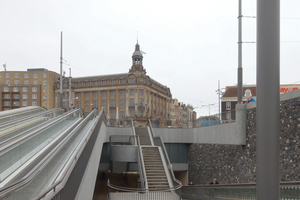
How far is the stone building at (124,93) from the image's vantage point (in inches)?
3191

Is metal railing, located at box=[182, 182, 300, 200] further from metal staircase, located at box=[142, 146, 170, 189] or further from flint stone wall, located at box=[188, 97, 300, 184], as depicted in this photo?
flint stone wall, located at box=[188, 97, 300, 184]

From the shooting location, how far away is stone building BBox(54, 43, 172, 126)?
81062mm

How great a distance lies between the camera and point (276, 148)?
365 centimetres

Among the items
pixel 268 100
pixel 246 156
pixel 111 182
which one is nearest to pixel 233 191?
pixel 246 156

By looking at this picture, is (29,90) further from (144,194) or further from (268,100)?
(268,100)

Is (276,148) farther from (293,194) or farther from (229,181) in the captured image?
(229,181)

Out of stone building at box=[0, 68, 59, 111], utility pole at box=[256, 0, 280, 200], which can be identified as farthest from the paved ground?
stone building at box=[0, 68, 59, 111]

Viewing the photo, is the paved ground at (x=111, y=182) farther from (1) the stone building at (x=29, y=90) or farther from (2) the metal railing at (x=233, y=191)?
(1) the stone building at (x=29, y=90)

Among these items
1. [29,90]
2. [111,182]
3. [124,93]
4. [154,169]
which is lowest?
[111,182]

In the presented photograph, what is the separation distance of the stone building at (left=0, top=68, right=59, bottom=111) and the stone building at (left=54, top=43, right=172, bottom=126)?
9.79ft

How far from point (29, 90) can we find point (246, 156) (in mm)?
88533

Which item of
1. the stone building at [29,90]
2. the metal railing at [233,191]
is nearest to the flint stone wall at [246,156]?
the metal railing at [233,191]

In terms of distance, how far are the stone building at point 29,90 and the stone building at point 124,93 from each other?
2.98 meters

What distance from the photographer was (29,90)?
301 feet
